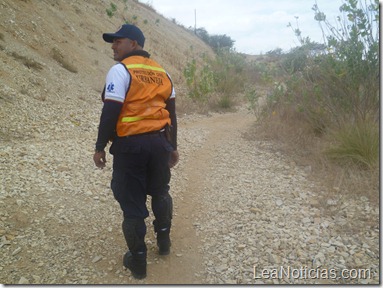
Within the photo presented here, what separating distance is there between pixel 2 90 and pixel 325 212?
208 inches

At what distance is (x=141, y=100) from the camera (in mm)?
2279

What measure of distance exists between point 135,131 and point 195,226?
1383mm

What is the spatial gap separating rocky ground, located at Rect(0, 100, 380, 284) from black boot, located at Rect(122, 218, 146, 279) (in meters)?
0.08

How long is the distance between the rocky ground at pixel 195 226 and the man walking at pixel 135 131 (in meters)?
0.46

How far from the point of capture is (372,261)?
262 centimetres

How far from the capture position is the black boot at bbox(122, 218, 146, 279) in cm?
241

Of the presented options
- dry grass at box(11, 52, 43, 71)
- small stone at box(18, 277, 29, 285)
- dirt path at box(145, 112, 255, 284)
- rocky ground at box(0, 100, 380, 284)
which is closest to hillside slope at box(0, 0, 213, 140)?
dry grass at box(11, 52, 43, 71)

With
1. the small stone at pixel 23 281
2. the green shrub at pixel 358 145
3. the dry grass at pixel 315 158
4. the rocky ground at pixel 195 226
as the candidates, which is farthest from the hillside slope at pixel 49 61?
the green shrub at pixel 358 145

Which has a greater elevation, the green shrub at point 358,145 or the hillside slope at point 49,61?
the hillside slope at point 49,61

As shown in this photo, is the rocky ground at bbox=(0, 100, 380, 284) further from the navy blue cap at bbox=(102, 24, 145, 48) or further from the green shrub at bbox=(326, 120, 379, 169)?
the navy blue cap at bbox=(102, 24, 145, 48)

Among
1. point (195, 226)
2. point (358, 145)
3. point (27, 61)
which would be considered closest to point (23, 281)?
point (195, 226)

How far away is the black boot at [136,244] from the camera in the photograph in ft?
7.91

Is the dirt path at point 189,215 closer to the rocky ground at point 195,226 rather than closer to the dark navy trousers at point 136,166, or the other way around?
the rocky ground at point 195,226

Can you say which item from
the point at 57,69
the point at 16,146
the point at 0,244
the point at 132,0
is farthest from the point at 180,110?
Answer: the point at 132,0
